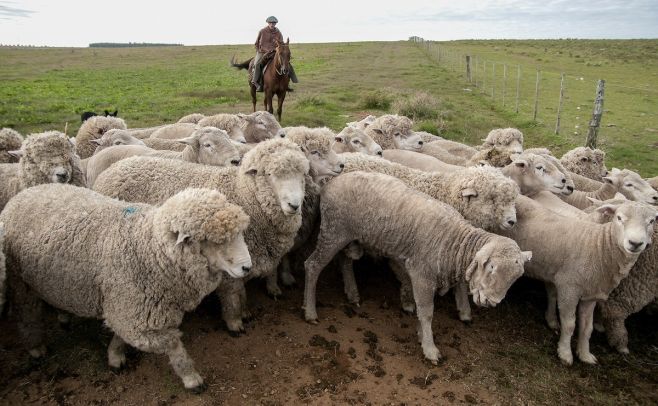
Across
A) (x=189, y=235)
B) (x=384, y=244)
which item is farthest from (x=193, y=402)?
(x=384, y=244)

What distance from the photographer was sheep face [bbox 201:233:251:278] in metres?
3.58

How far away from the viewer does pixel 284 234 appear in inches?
189

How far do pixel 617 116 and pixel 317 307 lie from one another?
15891 millimetres

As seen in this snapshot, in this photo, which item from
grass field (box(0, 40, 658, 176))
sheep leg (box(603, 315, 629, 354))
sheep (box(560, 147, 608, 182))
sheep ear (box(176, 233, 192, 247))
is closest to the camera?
sheep ear (box(176, 233, 192, 247))

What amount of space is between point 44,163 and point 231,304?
8.32ft

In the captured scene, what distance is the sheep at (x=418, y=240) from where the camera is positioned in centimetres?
414

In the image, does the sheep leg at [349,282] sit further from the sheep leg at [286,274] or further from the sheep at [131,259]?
the sheep at [131,259]

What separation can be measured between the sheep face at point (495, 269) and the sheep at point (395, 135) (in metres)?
3.78

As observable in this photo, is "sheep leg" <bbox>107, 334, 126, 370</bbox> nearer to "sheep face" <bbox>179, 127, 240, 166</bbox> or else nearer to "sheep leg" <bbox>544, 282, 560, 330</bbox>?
"sheep face" <bbox>179, 127, 240, 166</bbox>

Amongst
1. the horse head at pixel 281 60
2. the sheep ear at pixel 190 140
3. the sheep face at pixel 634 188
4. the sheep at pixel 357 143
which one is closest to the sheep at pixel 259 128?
the sheep at pixel 357 143

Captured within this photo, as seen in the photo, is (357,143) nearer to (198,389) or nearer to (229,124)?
(229,124)

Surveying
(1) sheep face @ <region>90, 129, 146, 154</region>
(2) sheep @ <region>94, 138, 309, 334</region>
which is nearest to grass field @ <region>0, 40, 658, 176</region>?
(1) sheep face @ <region>90, 129, 146, 154</region>

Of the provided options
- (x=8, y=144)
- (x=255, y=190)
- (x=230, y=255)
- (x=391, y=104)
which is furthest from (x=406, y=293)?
(x=391, y=104)

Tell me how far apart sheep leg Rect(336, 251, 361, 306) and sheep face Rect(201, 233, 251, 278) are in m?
2.08
